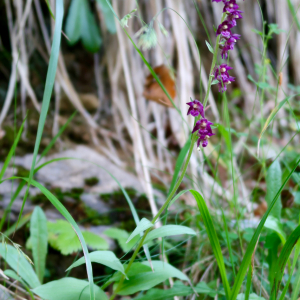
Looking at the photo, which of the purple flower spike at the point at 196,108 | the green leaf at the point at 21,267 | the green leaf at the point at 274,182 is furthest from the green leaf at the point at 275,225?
the green leaf at the point at 21,267

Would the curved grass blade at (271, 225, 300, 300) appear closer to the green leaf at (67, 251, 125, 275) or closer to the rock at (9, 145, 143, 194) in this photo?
the green leaf at (67, 251, 125, 275)

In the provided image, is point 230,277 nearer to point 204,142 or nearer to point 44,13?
point 204,142

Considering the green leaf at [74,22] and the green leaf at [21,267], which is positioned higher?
the green leaf at [74,22]

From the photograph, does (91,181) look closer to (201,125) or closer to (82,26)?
(82,26)

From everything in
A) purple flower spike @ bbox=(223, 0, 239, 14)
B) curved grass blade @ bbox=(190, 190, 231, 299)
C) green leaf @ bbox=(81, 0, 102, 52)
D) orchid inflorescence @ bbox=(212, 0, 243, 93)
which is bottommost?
curved grass blade @ bbox=(190, 190, 231, 299)

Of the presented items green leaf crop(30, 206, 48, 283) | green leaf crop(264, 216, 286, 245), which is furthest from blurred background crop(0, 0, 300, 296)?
green leaf crop(264, 216, 286, 245)

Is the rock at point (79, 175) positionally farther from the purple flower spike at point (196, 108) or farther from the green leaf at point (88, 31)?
the purple flower spike at point (196, 108)

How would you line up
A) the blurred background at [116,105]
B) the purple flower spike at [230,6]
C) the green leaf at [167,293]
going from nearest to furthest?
the purple flower spike at [230,6] → the green leaf at [167,293] → the blurred background at [116,105]

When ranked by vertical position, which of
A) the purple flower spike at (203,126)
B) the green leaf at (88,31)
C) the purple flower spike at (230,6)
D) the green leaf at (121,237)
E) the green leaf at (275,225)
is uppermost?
the green leaf at (88,31)

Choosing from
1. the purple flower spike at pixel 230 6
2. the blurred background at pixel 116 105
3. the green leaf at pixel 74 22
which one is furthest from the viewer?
the green leaf at pixel 74 22
